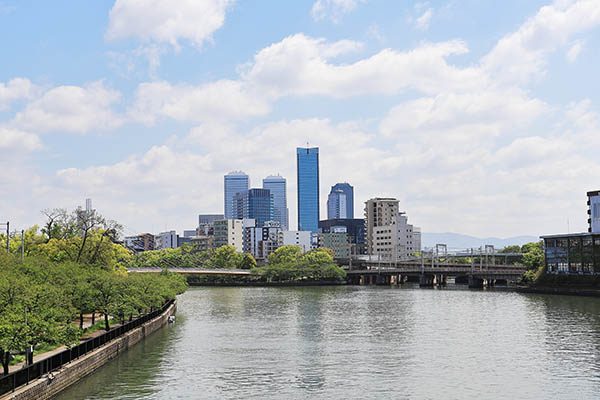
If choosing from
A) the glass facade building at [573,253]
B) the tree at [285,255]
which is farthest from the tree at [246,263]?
the glass facade building at [573,253]

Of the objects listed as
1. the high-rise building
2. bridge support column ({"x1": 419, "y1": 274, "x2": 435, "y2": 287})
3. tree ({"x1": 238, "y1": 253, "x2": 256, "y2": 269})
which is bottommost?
bridge support column ({"x1": 419, "y1": 274, "x2": 435, "y2": 287})

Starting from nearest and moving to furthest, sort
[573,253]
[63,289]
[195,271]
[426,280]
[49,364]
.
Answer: [49,364]
[63,289]
[573,253]
[195,271]
[426,280]

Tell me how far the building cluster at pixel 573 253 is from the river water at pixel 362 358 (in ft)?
115

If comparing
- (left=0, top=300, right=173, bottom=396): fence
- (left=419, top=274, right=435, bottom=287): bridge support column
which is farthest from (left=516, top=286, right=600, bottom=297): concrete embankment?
(left=0, top=300, right=173, bottom=396): fence

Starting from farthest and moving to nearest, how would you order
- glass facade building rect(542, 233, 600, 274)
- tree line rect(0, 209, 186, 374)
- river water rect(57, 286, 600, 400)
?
glass facade building rect(542, 233, 600, 274) → river water rect(57, 286, 600, 400) → tree line rect(0, 209, 186, 374)

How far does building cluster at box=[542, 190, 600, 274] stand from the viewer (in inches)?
3964

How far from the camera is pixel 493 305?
81.6 metres

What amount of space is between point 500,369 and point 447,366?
9.84ft

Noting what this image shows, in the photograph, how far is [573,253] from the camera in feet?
341

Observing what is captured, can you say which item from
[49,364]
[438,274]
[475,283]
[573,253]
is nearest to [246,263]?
[438,274]

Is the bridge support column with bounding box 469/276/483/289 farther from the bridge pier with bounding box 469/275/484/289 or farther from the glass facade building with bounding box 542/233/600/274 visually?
the glass facade building with bounding box 542/233/600/274

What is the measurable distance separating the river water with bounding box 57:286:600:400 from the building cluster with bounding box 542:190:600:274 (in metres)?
35.2

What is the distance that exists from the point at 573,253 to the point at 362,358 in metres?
75.9

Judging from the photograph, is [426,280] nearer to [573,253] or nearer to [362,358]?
[573,253]
